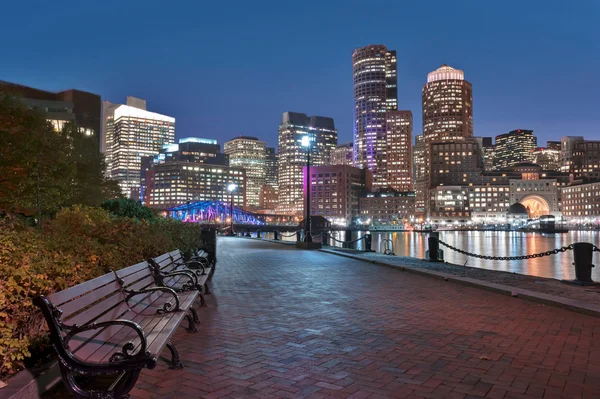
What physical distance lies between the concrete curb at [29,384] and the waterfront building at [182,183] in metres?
177

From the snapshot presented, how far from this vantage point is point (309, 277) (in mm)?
12977

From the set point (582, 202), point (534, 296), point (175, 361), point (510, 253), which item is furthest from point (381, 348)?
point (582, 202)

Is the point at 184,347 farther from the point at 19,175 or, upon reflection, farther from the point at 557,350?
the point at 19,175

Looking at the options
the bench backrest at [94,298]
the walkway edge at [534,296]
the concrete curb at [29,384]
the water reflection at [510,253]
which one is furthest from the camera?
the water reflection at [510,253]

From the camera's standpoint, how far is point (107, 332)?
14.7ft

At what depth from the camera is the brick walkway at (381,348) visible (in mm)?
4430

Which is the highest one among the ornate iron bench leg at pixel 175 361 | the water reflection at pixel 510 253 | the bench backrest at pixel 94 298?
the bench backrest at pixel 94 298

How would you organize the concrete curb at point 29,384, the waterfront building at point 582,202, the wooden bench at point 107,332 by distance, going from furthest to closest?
the waterfront building at point 582,202 → the wooden bench at point 107,332 → the concrete curb at point 29,384

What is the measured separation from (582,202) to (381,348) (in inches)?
8355

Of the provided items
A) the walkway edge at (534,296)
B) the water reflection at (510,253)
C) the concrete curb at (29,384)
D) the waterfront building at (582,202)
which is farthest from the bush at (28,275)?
the waterfront building at (582,202)

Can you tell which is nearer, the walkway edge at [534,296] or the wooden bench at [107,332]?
the wooden bench at [107,332]

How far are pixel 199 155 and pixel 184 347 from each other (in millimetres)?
195663

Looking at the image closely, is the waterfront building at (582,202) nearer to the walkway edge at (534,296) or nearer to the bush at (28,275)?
the walkway edge at (534,296)

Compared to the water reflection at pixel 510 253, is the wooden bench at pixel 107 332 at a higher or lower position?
higher
